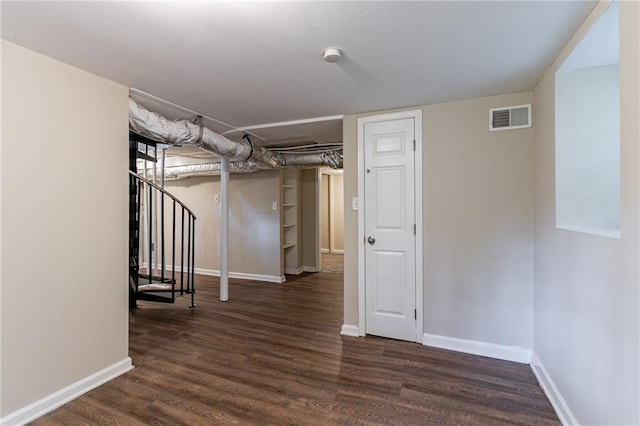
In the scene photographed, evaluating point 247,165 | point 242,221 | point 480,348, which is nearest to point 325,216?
point 242,221

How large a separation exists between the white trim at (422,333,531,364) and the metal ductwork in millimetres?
2453

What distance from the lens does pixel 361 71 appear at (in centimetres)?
205

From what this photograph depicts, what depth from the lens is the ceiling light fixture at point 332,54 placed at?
175cm

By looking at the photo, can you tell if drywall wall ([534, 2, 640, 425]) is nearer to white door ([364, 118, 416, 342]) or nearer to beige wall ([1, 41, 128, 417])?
white door ([364, 118, 416, 342])

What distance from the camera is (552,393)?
6.33 feet

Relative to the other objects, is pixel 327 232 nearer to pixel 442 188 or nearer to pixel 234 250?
pixel 234 250

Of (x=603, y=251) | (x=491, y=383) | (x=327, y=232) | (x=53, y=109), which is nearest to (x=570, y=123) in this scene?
(x=603, y=251)

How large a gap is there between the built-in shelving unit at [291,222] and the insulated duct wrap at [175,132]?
2144 mm

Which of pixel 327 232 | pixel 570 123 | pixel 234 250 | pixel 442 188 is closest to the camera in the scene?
pixel 570 123

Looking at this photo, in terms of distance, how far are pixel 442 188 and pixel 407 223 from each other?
1.45 feet

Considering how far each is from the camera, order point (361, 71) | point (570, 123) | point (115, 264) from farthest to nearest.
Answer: point (115, 264) < point (361, 71) < point (570, 123)

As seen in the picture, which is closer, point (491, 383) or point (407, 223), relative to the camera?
point (491, 383)

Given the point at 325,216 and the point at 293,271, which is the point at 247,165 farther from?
the point at 325,216

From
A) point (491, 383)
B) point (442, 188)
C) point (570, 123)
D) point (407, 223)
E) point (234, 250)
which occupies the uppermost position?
point (570, 123)
